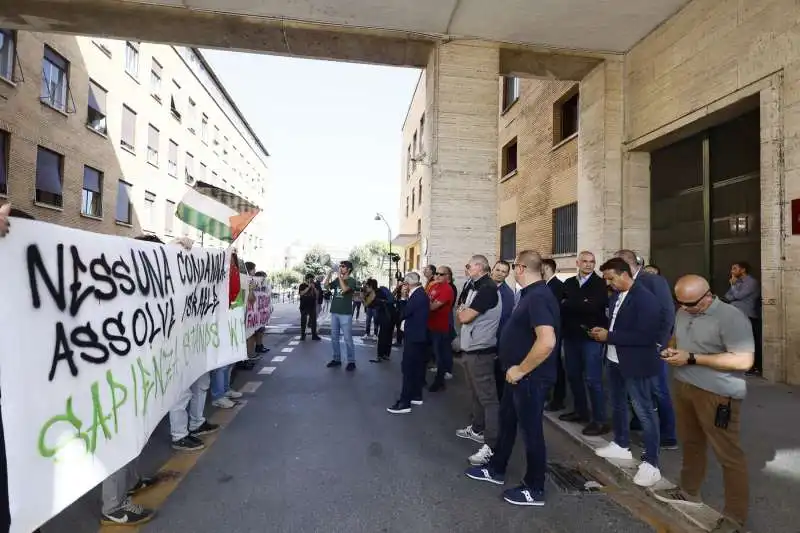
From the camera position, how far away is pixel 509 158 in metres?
19.9

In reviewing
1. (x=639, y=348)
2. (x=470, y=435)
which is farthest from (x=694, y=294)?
(x=470, y=435)

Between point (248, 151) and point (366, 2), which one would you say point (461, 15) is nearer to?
point (366, 2)

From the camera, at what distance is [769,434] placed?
5.07m

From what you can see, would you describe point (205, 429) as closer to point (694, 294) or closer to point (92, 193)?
point (694, 294)

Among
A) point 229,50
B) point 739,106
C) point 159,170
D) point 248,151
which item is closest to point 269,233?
point 248,151

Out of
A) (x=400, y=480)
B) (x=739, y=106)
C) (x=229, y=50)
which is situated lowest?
(x=400, y=480)

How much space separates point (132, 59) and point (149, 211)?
723 cm

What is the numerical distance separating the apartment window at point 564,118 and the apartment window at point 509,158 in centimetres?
391

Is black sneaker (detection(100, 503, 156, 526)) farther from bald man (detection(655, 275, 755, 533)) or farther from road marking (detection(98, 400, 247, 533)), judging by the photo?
bald man (detection(655, 275, 755, 533))

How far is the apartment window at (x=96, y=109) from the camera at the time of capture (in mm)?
20844

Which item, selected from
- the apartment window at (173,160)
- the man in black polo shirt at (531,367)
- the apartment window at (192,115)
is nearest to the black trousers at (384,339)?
the man in black polo shirt at (531,367)

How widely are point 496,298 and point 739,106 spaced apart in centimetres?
687

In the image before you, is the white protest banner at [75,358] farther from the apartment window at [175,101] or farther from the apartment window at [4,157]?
the apartment window at [175,101]

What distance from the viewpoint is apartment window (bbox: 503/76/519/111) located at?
748 inches
